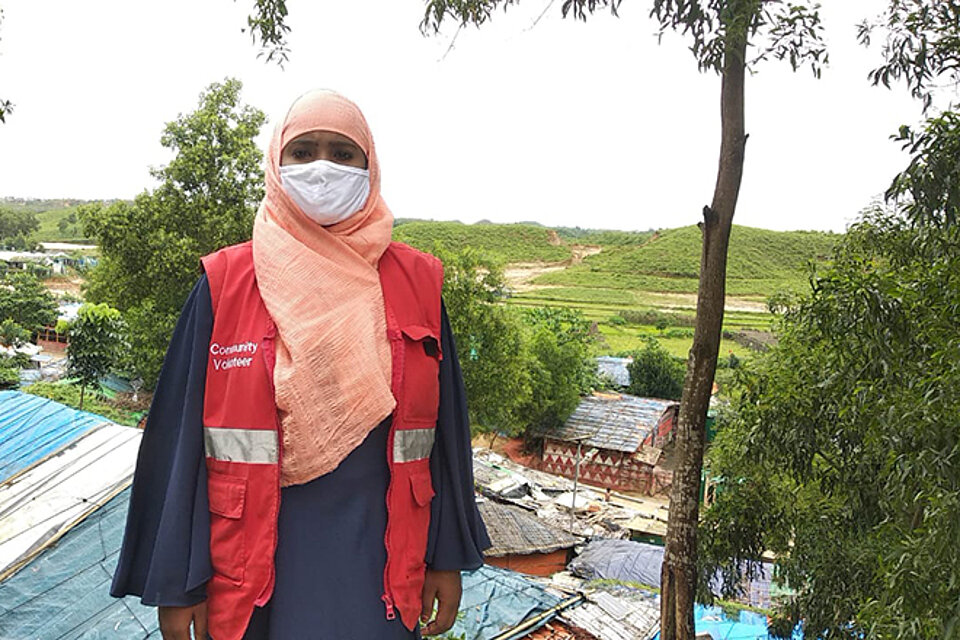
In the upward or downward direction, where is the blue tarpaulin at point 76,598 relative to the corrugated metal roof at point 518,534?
upward

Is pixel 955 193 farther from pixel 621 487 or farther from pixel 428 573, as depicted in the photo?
pixel 621 487

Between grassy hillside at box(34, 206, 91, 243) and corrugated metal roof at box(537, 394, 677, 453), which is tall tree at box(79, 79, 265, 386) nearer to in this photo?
corrugated metal roof at box(537, 394, 677, 453)

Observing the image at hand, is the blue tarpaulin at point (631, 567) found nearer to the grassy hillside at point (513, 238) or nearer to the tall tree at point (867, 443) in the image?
the tall tree at point (867, 443)

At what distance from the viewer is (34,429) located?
7957 millimetres

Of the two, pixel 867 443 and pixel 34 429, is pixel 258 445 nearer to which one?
pixel 867 443

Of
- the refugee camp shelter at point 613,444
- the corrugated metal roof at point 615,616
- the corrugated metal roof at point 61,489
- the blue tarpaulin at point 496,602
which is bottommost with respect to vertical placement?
the refugee camp shelter at point 613,444

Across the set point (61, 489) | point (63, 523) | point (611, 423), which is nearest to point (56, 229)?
point (611, 423)

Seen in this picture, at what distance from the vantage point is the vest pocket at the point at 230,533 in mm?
1356

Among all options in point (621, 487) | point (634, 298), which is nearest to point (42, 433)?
point (621, 487)

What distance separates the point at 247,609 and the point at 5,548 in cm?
597

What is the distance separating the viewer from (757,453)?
4391 millimetres

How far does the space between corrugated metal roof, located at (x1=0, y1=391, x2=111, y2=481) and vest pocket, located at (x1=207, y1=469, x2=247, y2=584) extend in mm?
7233

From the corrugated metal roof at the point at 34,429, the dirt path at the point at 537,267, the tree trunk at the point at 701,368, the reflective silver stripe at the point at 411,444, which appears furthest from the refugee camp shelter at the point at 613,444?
the dirt path at the point at 537,267

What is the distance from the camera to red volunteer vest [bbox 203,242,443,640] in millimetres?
1359
